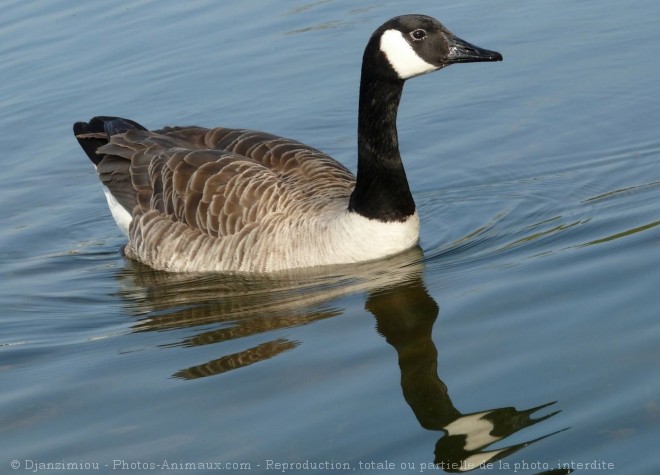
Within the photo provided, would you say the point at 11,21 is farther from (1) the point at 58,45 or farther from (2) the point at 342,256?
(2) the point at 342,256

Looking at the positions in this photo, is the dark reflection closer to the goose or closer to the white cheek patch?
the goose

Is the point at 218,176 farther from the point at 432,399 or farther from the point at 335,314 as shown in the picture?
the point at 432,399

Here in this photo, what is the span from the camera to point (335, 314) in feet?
25.4

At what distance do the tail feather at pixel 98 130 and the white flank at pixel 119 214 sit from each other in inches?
15.5

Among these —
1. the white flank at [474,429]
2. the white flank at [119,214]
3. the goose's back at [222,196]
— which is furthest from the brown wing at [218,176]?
the white flank at [474,429]

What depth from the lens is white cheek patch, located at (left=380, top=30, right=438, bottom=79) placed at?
831cm

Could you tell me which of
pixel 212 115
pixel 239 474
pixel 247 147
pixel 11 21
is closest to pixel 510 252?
pixel 247 147

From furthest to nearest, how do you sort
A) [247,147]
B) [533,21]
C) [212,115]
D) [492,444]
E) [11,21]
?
1. [11,21]
2. [533,21]
3. [212,115]
4. [247,147]
5. [492,444]

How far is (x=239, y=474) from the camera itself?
5.74 meters

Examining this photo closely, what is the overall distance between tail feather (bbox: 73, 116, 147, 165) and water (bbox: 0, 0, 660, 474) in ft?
2.49

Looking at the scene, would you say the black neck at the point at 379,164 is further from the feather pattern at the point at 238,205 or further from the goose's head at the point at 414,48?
the goose's head at the point at 414,48

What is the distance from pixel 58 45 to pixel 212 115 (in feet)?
12.4

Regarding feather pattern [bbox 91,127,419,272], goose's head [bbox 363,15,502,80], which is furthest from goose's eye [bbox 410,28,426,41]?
feather pattern [bbox 91,127,419,272]

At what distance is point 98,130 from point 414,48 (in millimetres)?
3759
